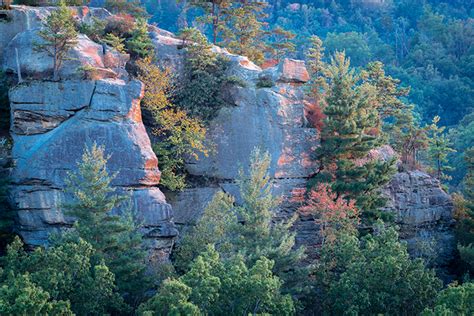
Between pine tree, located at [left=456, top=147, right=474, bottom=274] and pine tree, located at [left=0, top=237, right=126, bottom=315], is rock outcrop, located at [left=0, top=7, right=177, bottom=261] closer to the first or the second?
pine tree, located at [left=0, top=237, right=126, bottom=315]

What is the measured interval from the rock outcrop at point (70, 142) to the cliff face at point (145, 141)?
0.15 ft

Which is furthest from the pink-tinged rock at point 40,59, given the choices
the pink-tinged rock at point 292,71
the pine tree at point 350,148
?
the pine tree at point 350,148

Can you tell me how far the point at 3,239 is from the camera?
27250 mm

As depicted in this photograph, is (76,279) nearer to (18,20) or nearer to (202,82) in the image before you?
(202,82)

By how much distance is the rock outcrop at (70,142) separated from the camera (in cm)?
2758

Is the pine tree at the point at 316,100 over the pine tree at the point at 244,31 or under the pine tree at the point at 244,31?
under

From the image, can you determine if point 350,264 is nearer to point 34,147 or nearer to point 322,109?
point 322,109

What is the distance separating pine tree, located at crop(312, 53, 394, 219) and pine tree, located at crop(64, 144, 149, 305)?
1108 centimetres

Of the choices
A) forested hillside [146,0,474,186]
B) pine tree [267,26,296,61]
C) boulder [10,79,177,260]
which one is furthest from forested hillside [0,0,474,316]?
forested hillside [146,0,474,186]

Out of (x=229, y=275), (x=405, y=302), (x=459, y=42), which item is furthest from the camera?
(x=459, y=42)

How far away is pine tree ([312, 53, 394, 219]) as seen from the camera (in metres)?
30.9

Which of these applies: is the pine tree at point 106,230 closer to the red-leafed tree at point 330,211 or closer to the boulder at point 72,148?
the boulder at point 72,148

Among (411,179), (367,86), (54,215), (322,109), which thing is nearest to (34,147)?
(54,215)

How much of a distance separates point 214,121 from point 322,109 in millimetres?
5961
